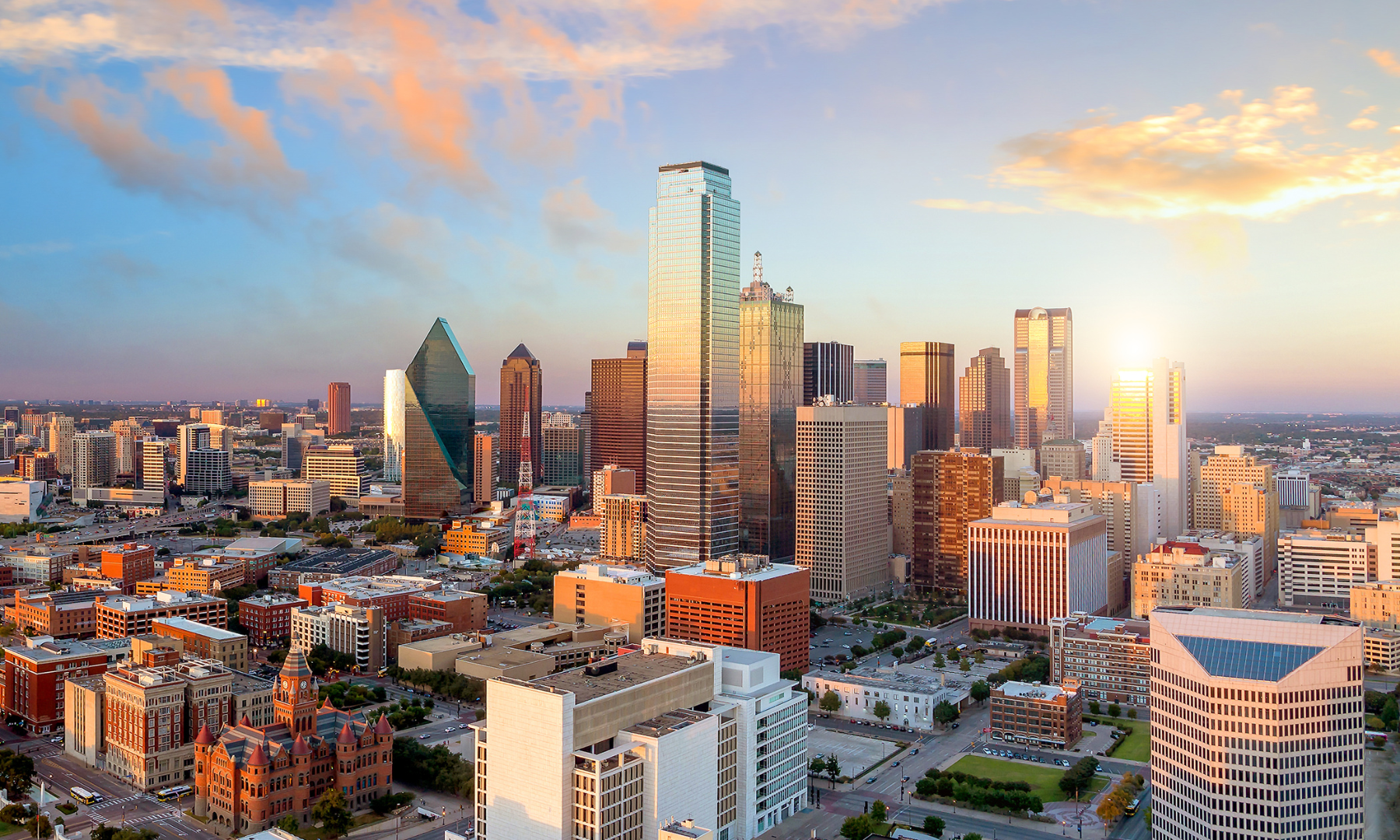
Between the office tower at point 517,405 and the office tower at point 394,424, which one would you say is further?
the office tower at point 517,405

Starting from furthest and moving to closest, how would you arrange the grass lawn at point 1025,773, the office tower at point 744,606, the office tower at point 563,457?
the office tower at point 563,457 < the office tower at point 744,606 < the grass lawn at point 1025,773

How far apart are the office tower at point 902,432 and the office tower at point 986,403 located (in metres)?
18.1

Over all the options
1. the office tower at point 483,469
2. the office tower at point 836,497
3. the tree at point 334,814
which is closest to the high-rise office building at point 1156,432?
the office tower at point 836,497

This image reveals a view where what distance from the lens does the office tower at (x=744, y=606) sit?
167ft

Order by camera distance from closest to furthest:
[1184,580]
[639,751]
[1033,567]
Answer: [639,751] < [1184,580] < [1033,567]

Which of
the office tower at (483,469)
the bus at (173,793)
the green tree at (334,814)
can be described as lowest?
the bus at (173,793)

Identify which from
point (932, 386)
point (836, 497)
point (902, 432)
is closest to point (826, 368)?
point (902, 432)

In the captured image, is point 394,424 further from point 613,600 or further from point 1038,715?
point 1038,715

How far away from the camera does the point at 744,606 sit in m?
50.8

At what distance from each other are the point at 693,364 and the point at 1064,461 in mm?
52219

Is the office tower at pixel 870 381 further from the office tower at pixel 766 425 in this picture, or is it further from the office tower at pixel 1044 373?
the office tower at pixel 766 425

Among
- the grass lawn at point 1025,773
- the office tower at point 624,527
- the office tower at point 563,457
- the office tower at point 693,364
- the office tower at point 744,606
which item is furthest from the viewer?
the office tower at point 563,457

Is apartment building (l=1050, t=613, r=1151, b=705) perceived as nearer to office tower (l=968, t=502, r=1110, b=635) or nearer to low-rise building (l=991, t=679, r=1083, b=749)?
low-rise building (l=991, t=679, r=1083, b=749)

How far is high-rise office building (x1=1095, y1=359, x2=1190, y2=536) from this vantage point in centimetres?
9475
